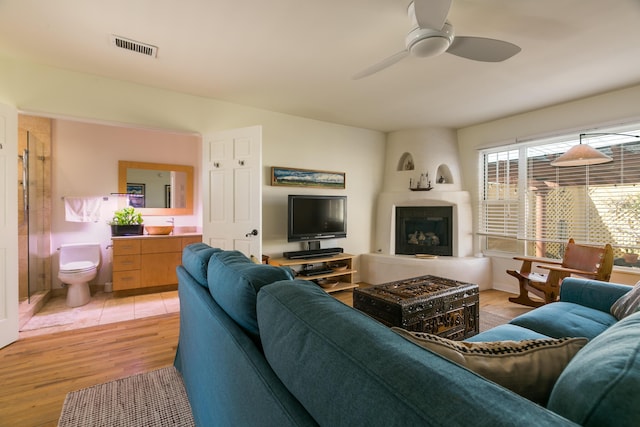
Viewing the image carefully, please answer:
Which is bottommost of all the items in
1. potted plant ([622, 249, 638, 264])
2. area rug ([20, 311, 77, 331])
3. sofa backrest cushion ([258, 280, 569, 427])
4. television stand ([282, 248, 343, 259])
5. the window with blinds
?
area rug ([20, 311, 77, 331])

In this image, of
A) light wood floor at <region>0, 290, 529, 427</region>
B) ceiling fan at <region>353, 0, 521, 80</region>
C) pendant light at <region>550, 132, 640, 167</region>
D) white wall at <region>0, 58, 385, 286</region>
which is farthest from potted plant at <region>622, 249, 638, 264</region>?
light wood floor at <region>0, 290, 529, 427</region>

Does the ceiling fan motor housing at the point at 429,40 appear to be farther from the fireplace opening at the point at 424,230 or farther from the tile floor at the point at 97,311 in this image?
the tile floor at the point at 97,311

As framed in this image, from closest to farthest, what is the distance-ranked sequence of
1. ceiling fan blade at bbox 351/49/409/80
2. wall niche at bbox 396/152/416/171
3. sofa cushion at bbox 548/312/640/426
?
sofa cushion at bbox 548/312/640/426 < ceiling fan blade at bbox 351/49/409/80 < wall niche at bbox 396/152/416/171

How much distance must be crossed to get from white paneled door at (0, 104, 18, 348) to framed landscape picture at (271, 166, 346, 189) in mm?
2415

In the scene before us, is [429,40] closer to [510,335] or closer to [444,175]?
[510,335]

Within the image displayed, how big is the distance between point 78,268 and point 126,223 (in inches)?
31.0

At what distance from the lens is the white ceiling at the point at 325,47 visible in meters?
1.89

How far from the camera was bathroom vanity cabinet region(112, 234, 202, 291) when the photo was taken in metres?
3.85

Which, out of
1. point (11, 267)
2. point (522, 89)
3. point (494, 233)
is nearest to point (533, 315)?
point (522, 89)

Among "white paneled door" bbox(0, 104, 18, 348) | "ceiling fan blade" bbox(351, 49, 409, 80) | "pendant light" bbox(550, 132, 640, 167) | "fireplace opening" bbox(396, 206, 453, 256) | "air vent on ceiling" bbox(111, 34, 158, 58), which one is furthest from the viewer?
"fireplace opening" bbox(396, 206, 453, 256)

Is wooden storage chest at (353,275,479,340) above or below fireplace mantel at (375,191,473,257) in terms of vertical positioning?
below

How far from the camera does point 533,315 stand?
1889 mm

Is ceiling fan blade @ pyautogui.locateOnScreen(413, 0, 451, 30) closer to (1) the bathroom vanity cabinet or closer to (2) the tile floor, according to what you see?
(2) the tile floor

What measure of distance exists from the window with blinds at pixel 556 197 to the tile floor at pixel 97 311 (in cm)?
451
